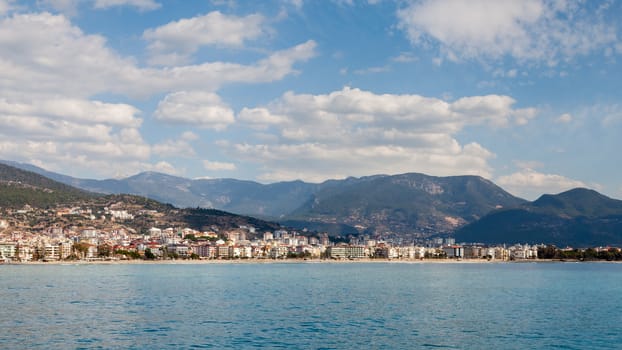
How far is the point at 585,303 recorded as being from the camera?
60.8 meters

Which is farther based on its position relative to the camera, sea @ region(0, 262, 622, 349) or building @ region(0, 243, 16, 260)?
building @ region(0, 243, 16, 260)

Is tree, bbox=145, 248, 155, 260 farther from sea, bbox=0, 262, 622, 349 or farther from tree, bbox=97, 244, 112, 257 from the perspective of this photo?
sea, bbox=0, 262, 622, 349

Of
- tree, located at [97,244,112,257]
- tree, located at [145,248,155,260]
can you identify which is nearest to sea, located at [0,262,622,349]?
tree, located at [97,244,112,257]

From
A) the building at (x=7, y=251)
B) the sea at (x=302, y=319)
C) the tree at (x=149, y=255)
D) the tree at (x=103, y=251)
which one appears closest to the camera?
the sea at (x=302, y=319)

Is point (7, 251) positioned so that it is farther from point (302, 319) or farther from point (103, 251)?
point (302, 319)

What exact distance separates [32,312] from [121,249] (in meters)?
151

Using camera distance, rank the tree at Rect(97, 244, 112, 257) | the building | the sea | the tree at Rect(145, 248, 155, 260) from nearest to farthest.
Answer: the sea, the building, the tree at Rect(97, 244, 112, 257), the tree at Rect(145, 248, 155, 260)

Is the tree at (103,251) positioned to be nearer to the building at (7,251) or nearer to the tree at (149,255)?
the tree at (149,255)

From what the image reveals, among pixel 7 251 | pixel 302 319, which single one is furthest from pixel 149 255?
pixel 302 319

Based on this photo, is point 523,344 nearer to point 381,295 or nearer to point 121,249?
point 381,295

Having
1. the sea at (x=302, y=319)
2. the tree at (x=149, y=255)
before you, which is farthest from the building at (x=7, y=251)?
the sea at (x=302, y=319)

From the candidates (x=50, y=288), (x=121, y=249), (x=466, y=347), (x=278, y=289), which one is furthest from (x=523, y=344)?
(x=121, y=249)

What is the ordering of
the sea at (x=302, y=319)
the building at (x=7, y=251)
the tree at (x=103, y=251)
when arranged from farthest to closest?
the tree at (x=103, y=251) → the building at (x=7, y=251) → the sea at (x=302, y=319)

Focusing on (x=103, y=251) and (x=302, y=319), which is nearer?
(x=302, y=319)
